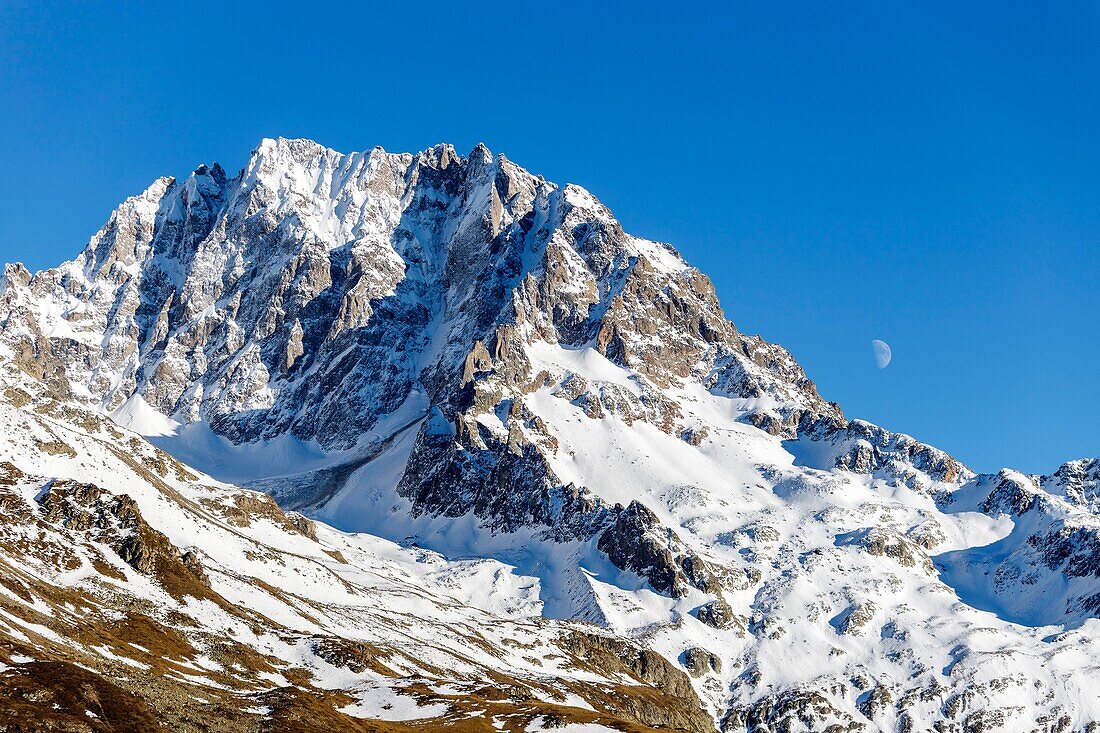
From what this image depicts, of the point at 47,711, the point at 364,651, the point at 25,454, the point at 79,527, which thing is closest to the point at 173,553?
the point at 79,527

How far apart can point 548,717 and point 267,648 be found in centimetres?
4076

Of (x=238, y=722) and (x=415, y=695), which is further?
(x=415, y=695)

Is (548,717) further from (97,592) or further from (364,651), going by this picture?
(97,592)

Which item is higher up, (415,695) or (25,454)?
(25,454)

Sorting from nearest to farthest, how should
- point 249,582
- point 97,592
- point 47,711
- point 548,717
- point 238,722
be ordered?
point 47,711, point 238,722, point 548,717, point 97,592, point 249,582

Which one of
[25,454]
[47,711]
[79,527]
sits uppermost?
[25,454]

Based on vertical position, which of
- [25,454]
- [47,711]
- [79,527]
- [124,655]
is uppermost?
[25,454]

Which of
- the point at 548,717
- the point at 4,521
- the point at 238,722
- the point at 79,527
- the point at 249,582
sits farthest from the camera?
the point at 249,582

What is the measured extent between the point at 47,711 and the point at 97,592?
191 ft

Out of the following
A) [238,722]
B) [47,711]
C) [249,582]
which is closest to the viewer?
[47,711]

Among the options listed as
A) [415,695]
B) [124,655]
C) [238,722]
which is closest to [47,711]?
[238,722]

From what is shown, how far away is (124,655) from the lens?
11594cm

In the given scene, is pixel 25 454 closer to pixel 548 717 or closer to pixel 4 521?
pixel 4 521

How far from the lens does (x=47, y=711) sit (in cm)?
8450
